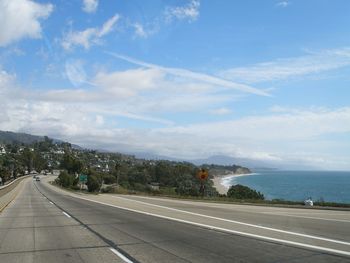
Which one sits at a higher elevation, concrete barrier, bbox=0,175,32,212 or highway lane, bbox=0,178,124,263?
highway lane, bbox=0,178,124,263

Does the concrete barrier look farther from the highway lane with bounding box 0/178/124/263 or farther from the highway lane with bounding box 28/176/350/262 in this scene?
the highway lane with bounding box 28/176/350/262

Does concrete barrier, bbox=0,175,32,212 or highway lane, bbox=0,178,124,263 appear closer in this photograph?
highway lane, bbox=0,178,124,263

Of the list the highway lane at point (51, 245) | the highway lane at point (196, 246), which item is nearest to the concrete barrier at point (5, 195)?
the highway lane at point (51, 245)

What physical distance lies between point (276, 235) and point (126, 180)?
140 meters

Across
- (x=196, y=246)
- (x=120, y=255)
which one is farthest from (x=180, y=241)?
(x=120, y=255)

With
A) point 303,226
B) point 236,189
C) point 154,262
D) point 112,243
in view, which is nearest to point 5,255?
point 112,243

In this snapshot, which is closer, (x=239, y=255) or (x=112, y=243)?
(x=239, y=255)

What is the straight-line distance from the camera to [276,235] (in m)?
14.3

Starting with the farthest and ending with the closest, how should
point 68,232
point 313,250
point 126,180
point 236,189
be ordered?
point 126,180, point 236,189, point 68,232, point 313,250

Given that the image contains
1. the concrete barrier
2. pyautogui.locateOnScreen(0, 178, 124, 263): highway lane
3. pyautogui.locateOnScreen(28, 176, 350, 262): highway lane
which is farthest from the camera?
the concrete barrier

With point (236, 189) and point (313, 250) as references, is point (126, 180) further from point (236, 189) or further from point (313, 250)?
point (313, 250)

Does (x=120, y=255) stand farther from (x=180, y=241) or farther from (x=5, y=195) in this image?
(x=5, y=195)

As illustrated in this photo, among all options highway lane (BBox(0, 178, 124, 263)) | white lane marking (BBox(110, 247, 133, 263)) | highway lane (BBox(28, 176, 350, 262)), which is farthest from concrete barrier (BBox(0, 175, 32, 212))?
white lane marking (BBox(110, 247, 133, 263))

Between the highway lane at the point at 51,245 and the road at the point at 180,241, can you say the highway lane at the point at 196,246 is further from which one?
the highway lane at the point at 51,245
